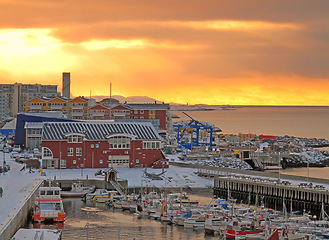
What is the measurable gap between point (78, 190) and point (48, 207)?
9826mm

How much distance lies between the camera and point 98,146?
7094cm

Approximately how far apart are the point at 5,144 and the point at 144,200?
37024 millimetres

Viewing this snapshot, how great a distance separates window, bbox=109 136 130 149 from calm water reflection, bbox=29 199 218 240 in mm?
17020

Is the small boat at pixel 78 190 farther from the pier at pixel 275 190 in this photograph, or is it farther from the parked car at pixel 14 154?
the parked car at pixel 14 154

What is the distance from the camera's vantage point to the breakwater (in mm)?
54906

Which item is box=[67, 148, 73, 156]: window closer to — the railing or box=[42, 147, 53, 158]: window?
box=[42, 147, 53, 158]: window

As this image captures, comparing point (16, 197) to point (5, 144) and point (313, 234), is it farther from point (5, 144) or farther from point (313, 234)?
point (5, 144)

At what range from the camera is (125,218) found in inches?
2009

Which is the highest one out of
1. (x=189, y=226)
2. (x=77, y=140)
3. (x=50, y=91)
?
(x=50, y=91)

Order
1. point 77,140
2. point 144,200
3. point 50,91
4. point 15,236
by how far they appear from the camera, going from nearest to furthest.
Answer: point 15,236
point 144,200
point 77,140
point 50,91

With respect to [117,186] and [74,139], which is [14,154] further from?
[117,186]

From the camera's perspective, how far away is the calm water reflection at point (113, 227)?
44969 mm

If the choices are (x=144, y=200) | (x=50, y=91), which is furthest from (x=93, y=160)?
(x=50, y=91)

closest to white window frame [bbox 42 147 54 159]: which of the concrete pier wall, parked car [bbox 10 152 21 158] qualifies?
parked car [bbox 10 152 21 158]
